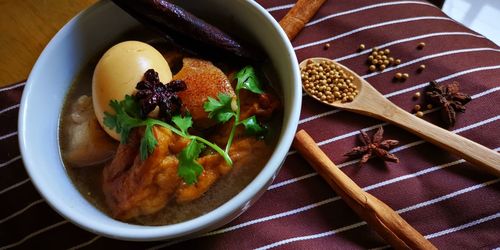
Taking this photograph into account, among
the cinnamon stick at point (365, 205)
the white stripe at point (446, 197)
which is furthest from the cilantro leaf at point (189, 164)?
the white stripe at point (446, 197)

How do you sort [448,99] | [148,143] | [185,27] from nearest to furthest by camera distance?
[148,143], [185,27], [448,99]

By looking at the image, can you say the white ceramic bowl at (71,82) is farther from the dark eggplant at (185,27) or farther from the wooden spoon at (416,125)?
the wooden spoon at (416,125)

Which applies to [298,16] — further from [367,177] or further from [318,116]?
[367,177]

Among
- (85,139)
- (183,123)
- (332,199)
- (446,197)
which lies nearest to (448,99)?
(446,197)

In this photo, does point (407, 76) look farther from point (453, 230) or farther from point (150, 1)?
point (150, 1)

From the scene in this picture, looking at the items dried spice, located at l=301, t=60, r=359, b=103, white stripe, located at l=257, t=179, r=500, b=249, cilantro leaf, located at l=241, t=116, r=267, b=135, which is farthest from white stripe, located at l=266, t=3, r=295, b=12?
white stripe, located at l=257, t=179, r=500, b=249

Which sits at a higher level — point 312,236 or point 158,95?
point 158,95

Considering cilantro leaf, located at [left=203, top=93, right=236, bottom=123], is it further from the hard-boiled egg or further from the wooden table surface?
the wooden table surface
